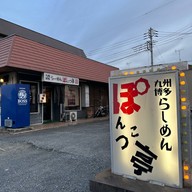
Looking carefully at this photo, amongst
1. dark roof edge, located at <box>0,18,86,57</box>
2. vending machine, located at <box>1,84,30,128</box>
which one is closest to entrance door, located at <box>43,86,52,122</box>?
vending machine, located at <box>1,84,30,128</box>

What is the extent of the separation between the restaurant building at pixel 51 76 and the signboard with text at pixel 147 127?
22.7 feet

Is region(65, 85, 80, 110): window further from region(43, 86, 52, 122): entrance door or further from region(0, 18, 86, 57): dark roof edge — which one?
region(0, 18, 86, 57): dark roof edge

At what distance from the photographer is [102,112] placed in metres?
16.2

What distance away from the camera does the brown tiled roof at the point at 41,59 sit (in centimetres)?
894

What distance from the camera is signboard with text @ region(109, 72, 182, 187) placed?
8.14 ft

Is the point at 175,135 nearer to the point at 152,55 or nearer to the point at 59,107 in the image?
the point at 59,107

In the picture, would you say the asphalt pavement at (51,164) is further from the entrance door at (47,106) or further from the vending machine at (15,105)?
the entrance door at (47,106)

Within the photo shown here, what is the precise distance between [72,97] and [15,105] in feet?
17.5

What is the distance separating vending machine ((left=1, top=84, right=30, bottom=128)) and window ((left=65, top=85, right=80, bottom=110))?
4123mm

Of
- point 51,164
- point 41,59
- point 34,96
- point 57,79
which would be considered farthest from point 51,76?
point 51,164

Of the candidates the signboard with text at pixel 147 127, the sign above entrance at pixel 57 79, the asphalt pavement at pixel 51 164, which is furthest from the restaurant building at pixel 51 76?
the signboard with text at pixel 147 127

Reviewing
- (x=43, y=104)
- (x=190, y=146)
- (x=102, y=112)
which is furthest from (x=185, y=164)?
(x=102, y=112)

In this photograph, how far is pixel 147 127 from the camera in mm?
2654

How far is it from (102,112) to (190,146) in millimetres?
13836
